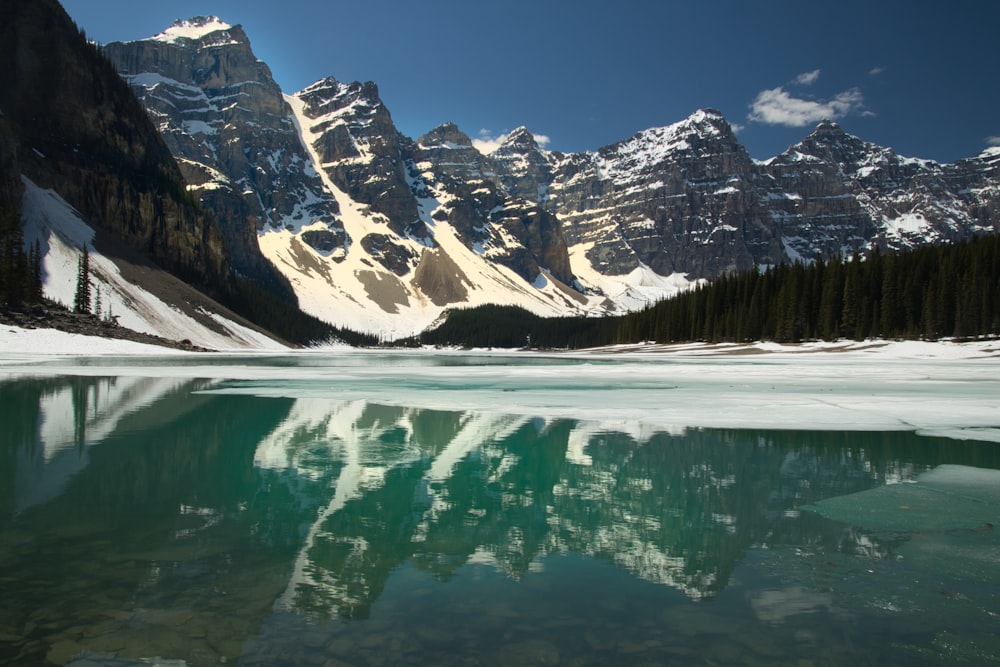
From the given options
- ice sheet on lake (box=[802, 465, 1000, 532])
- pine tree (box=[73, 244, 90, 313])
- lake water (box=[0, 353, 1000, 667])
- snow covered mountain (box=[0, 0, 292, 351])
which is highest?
snow covered mountain (box=[0, 0, 292, 351])

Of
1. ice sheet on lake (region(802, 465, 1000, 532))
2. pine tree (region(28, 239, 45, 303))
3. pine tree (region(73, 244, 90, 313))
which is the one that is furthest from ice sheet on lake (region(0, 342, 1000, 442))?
pine tree (region(73, 244, 90, 313))

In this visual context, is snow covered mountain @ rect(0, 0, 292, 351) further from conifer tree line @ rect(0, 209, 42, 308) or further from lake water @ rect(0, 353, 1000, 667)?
lake water @ rect(0, 353, 1000, 667)

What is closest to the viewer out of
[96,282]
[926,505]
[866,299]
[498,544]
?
[498,544]

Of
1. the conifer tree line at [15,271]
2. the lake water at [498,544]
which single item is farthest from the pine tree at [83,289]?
the lake water at [498,544]

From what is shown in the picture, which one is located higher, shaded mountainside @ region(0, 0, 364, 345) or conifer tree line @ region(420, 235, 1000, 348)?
shaded mountainside @ region(0, 0, 364, 345)

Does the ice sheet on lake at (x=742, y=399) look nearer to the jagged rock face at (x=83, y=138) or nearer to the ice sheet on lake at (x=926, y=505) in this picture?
the ice sheet on lake at (x=926, y=505)

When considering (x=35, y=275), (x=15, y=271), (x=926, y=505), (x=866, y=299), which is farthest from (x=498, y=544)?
(x=35, y=275)

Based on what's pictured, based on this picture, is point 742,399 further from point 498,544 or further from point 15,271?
point 15,271
